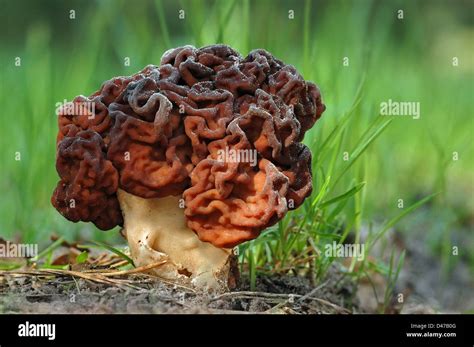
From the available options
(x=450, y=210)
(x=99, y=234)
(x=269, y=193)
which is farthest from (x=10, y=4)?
(x=269, y=193)

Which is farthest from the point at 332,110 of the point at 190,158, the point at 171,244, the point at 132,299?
the point at 132,299

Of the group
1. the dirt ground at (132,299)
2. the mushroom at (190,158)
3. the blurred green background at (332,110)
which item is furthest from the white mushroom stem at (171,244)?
the blurred green background at (332,110)

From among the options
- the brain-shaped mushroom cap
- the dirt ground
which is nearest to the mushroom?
the brain-shaped mushroom cap

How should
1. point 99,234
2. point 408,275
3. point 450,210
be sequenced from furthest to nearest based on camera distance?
point 450,210 → point 408,275 → point 99,234

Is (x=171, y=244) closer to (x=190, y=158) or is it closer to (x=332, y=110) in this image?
(x=190, y=158)

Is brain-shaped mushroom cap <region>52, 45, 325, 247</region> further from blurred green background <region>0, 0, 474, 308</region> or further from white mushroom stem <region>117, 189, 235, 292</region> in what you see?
blurred green background <region>0, 0, 474, 308</region>
